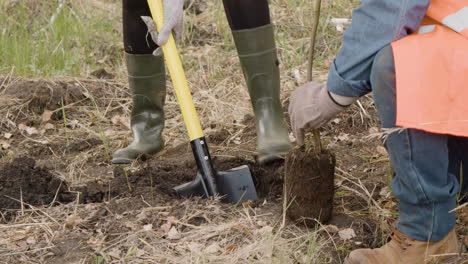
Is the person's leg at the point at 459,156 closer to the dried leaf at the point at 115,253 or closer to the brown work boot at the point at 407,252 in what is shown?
the brown work boot at the point at 407,252

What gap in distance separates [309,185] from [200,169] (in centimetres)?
53

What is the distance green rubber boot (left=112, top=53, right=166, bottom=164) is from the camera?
132 inches

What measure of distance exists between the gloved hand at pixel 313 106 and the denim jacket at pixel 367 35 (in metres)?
0.04

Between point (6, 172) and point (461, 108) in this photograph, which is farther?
point (6, 172)

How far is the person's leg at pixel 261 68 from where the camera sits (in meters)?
3.01

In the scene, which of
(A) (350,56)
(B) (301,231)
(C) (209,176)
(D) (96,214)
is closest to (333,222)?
(B) (301,231)

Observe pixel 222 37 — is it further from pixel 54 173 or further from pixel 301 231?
pixel 301 231

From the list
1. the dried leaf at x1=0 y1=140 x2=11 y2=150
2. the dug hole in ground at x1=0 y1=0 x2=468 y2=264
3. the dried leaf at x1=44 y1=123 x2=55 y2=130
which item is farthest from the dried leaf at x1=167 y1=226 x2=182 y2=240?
the dried leaf at x1=44 y1=123 x2=55 y2=130

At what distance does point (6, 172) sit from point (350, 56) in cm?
160

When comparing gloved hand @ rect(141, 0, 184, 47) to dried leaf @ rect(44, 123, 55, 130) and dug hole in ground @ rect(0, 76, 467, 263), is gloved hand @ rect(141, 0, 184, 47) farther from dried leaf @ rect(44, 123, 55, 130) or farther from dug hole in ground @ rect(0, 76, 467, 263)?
dried leaf @ rect(44, 123, 55, 130)

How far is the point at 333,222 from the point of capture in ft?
8.41

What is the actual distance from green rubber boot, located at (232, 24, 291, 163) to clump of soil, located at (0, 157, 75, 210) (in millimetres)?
873

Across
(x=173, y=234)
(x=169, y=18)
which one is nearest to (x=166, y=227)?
(x=173, y=234)

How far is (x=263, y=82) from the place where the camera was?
3123mm
